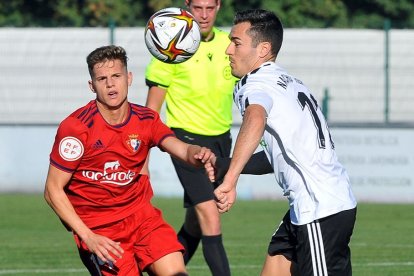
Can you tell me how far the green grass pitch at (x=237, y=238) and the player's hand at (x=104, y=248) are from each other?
358cm

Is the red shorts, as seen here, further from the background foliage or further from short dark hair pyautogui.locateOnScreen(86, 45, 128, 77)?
the background foliage

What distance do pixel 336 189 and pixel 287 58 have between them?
13.5 metres

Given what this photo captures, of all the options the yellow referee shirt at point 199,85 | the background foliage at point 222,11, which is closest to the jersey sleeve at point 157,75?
the yellow referee shirt at point 199,85

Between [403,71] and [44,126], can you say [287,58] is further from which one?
[44,126]

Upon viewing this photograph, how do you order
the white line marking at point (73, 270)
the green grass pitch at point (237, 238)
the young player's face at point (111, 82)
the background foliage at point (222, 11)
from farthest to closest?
1. the background foliage at point (222, 11)
2. the green grass pitch at point (237, 238)
3. the white line marking at point (73, 270)
4. the young player's face at point (111, 82)

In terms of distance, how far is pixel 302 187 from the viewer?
632cm

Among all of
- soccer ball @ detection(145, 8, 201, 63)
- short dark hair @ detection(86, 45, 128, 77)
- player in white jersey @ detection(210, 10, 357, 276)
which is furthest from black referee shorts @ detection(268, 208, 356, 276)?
soccer ball @ detection(145, 8, 201, 63)

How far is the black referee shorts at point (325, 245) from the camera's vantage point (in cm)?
629

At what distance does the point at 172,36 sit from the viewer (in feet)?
27.4

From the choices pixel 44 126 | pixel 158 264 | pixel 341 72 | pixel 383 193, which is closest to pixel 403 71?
pixel 341 72

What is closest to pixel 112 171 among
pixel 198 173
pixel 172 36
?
pixel 172 36

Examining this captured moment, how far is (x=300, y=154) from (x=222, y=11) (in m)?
23.1

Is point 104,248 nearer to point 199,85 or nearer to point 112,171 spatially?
point 112,171

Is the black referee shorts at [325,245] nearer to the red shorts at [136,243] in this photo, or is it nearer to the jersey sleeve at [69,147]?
the red shorts at [136,243]
